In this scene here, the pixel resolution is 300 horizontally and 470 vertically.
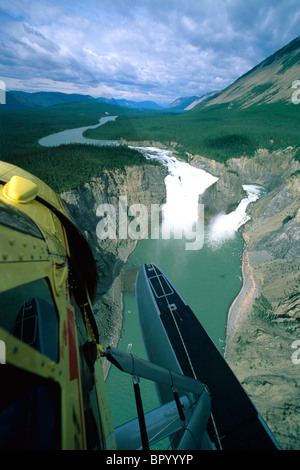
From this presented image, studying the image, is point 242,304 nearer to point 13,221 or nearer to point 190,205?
point 190,205

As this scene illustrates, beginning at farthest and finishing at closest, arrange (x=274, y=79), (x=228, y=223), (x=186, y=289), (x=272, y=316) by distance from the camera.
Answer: (x=274, y=79) → (x=228, y=223) → (x=186, y=289) → (x=272, y=316)

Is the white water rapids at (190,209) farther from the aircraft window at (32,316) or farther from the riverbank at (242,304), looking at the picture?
the aircraft window at (32,316)

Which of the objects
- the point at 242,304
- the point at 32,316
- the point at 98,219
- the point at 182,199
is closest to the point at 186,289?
the point at 242,304

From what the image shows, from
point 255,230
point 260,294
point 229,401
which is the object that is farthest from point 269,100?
point 229,401

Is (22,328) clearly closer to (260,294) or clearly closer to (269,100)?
(260,294)

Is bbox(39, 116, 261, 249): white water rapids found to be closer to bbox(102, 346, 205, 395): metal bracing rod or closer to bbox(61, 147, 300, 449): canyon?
bbox(61, 147, 300, 449): canyon

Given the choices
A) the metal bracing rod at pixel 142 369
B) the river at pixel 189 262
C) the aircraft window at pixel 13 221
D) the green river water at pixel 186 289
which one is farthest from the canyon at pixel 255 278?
the aircraft window at pixel 13 221

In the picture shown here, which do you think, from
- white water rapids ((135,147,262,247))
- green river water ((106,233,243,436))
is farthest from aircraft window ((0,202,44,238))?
white water rapids ((135,147,262,247))
